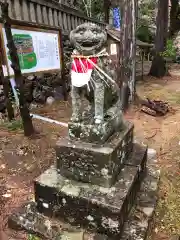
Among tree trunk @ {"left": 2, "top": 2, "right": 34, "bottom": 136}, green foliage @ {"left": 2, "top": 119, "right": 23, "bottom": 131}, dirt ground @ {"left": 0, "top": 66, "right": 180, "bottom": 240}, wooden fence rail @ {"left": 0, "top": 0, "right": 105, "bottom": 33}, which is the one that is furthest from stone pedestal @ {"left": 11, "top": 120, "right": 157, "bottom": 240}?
wooden fence rail @ {"left": 0, "top": 0, "right": 105, "bottom": 33}

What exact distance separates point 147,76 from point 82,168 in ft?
31.2

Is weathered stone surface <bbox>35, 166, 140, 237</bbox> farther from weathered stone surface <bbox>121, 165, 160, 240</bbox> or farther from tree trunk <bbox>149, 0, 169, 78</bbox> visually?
tree trunk <bbox>149, 0, 169, 78</bbox>

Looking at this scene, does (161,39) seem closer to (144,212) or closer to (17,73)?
(17,73)

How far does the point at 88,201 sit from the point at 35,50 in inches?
160

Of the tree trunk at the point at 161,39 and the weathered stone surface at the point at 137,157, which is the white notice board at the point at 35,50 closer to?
the weathered stone surface at the point at 137,157

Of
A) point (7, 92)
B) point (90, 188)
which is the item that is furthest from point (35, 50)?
point (90, 188)

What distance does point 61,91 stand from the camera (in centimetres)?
711

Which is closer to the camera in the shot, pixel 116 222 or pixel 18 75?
pixel 116 222

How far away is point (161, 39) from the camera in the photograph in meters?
10.8

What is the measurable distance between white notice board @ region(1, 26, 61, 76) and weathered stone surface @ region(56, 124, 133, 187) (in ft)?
8.86

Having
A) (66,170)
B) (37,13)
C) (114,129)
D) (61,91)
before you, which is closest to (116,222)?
(66,170)

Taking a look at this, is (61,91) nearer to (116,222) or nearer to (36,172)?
(36,172)

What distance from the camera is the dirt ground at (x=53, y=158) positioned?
308 cm

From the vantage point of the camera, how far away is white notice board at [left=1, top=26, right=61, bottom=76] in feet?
16.8
